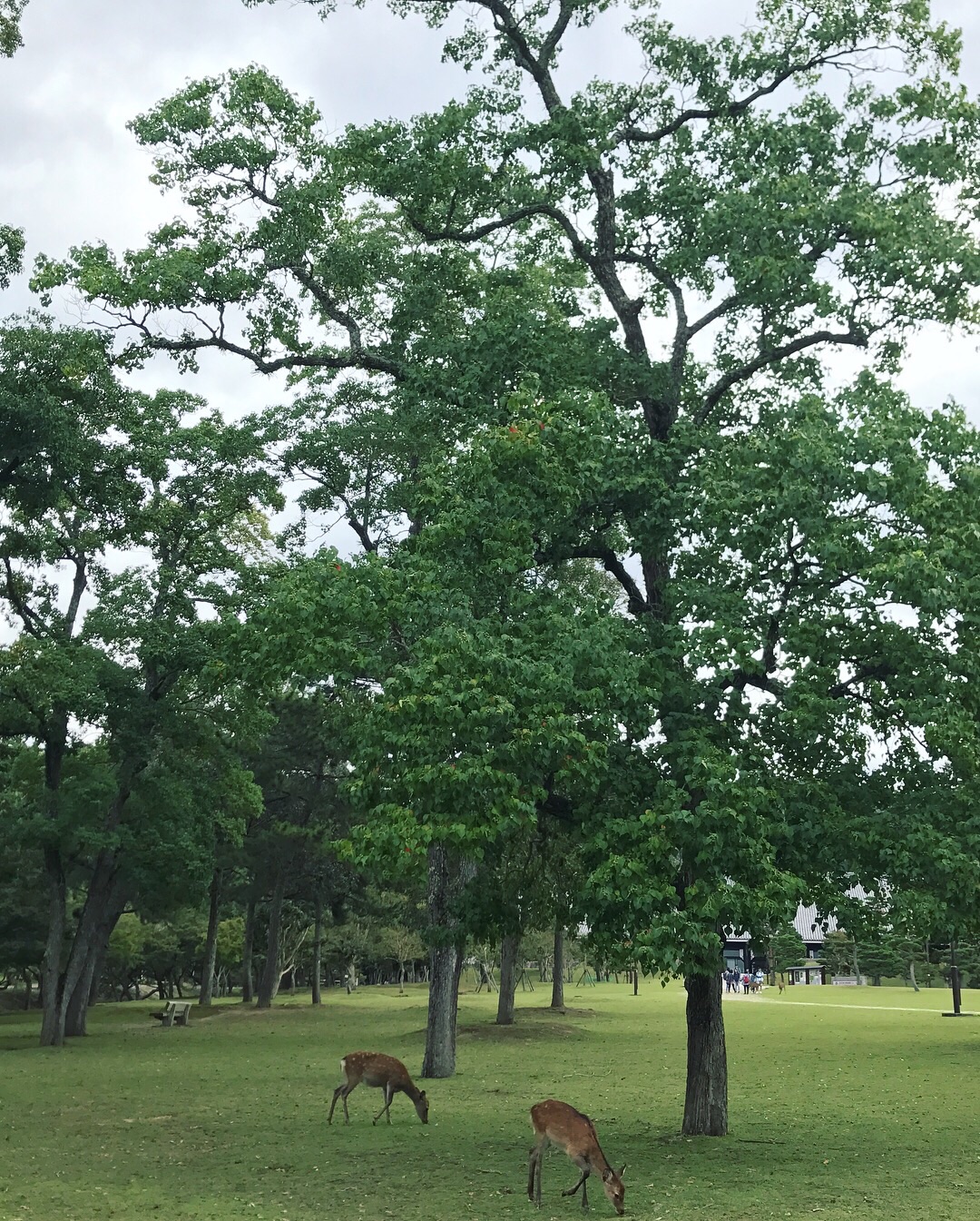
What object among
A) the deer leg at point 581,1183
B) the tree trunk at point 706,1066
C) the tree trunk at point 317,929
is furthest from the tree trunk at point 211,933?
the deer leg at point 581,1183

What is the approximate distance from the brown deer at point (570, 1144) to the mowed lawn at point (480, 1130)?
279 mm

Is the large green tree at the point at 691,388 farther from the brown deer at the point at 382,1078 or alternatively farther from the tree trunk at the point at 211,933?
the tree trunk at the point at 211,933

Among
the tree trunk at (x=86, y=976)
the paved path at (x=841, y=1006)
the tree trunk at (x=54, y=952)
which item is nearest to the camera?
the tree trunk at (x=54, y=952)

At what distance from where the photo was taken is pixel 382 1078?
1758cm

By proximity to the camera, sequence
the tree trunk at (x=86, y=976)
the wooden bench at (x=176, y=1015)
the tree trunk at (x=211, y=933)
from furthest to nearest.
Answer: the tree trunk at (x=211, y=933) → the wooden bench at (x=176, y=1015) → the tree trunk at (x=86, y=976)

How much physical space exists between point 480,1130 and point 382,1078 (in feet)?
5.27

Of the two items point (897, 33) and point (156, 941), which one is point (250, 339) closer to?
point (897, 33)

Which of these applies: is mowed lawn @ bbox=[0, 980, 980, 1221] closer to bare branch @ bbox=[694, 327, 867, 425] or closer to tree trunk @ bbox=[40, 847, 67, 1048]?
tree trunk @ bbox=[40, 847, 67, 1048]

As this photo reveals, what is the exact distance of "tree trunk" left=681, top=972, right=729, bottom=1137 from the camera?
15438mm

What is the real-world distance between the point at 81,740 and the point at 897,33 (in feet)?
86.9

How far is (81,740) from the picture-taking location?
111 ft

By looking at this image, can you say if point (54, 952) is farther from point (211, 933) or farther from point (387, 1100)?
point (211, 933)

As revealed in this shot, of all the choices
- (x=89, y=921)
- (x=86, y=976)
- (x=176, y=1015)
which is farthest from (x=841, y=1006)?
(x=89, y=921)

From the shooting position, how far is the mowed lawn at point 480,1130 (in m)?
11.7
